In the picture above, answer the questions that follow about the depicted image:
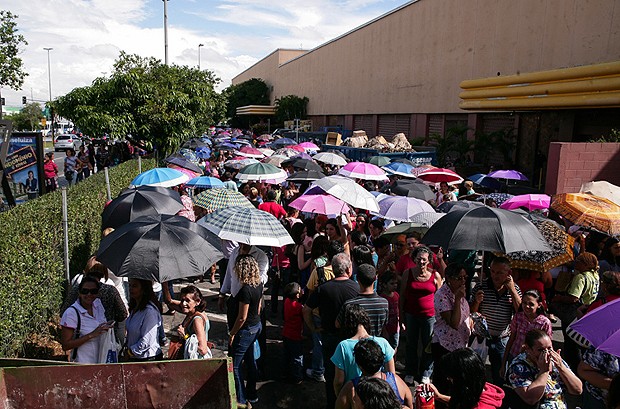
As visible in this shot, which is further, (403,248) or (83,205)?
(83,205)

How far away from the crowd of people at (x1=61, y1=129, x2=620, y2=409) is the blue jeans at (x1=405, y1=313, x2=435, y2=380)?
0.01 m

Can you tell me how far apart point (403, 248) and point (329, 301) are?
2059 millimetres

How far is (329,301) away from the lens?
208 inches

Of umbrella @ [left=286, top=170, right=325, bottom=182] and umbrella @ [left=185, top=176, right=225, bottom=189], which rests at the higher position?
umbrella @ [left=286, top=170, right=325, bottom=182]

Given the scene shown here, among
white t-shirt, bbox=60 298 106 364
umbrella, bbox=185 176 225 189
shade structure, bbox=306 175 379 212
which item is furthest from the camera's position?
umbrella, bbox=185 176 225 189

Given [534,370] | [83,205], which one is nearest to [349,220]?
[83,205]

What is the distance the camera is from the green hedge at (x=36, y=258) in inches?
214

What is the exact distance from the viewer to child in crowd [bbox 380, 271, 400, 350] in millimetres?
5949

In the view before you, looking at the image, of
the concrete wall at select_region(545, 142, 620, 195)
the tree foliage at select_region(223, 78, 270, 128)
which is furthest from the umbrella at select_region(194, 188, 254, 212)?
the tree foliage at select_region(223, 78, 270, 128)

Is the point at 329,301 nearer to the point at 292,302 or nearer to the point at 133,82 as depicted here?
the point at 292,302

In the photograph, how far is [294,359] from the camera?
6.27 meters

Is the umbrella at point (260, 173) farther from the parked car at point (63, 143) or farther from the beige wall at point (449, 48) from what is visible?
the parked car at point (63, 143)

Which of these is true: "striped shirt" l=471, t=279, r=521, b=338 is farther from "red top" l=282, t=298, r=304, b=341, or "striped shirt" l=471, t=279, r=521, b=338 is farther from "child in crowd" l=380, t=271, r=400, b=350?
"red top" l=282, t=298, r=304, b=341

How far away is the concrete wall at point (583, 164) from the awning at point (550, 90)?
1754mm
